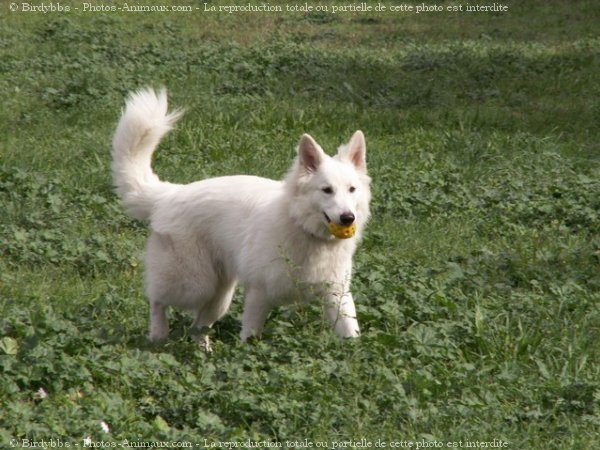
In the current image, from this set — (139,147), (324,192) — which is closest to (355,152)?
(324,192)

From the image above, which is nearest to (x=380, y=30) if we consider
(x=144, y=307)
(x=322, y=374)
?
(x=144, y=307)

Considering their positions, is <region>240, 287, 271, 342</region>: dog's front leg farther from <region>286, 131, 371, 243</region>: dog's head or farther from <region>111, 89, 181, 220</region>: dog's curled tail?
<region>111, 89, 181, 220</region>: dog's curled tail

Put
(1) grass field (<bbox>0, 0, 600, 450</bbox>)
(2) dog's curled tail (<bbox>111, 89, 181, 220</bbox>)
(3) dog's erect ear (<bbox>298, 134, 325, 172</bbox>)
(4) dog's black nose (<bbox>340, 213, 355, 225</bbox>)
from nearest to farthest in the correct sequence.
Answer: (1) grass field (<bbox>0, 0, 600, 450</bbox>) < (4) dog's black nose (<bbox>340, 213, 355, 225</bbox>) < (3) dog's erect ear (<bbox>298, 134, 325, 172</bbox>) < (2) dog's curled tail (<bbox>111, 89, 181, 220</bbox>)

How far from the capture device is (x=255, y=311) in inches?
275

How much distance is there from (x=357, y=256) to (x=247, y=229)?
1.73 meters

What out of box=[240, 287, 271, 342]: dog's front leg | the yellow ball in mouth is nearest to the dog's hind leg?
box=[240, 287, 271, 342]: dog's front leg

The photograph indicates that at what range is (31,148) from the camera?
37.9 ft

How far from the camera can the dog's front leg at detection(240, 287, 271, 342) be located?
22.8 feet

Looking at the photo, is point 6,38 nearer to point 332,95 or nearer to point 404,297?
point 332,95

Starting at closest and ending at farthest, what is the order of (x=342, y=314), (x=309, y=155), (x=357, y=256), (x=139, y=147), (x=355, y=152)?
(x=342, y=314) < (x=309, y=155) < (x=355, y=152) < (x=139, y=147) < (x=357, y=256)

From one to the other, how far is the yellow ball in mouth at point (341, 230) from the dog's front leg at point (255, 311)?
22.1 inches

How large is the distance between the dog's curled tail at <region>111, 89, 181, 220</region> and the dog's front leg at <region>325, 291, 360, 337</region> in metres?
1.54

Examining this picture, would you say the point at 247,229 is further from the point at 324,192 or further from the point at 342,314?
the point at 342,314

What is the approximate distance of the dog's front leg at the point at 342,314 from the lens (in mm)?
6797
